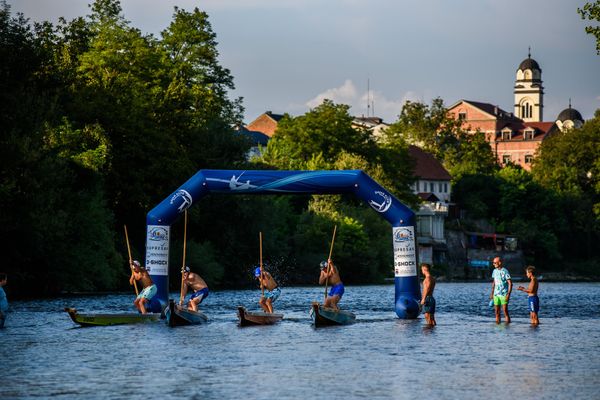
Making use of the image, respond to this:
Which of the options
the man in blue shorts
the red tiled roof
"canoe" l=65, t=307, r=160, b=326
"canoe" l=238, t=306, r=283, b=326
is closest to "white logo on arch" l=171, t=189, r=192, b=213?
"canoe" l=65, t=307, r=160, b=326

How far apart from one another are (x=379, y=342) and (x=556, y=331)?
7109 millimetres

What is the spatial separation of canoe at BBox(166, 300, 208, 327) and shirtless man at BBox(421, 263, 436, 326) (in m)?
6.81

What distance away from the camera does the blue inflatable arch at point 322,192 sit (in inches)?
1537

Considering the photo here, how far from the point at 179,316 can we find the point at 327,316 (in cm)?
439

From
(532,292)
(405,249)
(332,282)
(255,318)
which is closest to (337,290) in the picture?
(332,282)

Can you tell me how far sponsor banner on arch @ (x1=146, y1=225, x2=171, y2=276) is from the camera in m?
40.2

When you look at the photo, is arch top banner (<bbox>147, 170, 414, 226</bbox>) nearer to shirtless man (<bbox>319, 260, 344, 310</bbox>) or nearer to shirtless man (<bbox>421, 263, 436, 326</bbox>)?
shirtless man (<bbox>319, 260, 344, 310</bbox>)

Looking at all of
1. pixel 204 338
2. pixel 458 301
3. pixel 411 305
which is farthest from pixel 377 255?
pixel 204 338

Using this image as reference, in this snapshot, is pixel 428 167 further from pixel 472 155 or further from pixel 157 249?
pixel 157 249

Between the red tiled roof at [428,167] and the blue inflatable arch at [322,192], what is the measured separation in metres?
105

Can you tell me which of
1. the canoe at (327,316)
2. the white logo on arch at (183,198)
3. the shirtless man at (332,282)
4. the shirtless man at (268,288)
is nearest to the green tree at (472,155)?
the white logo on arch at (183,198)

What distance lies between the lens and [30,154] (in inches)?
2050

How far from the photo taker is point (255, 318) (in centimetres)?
3716

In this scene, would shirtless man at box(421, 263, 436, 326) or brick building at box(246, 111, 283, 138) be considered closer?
shirtless man at box(421, 263, 436, 326)
